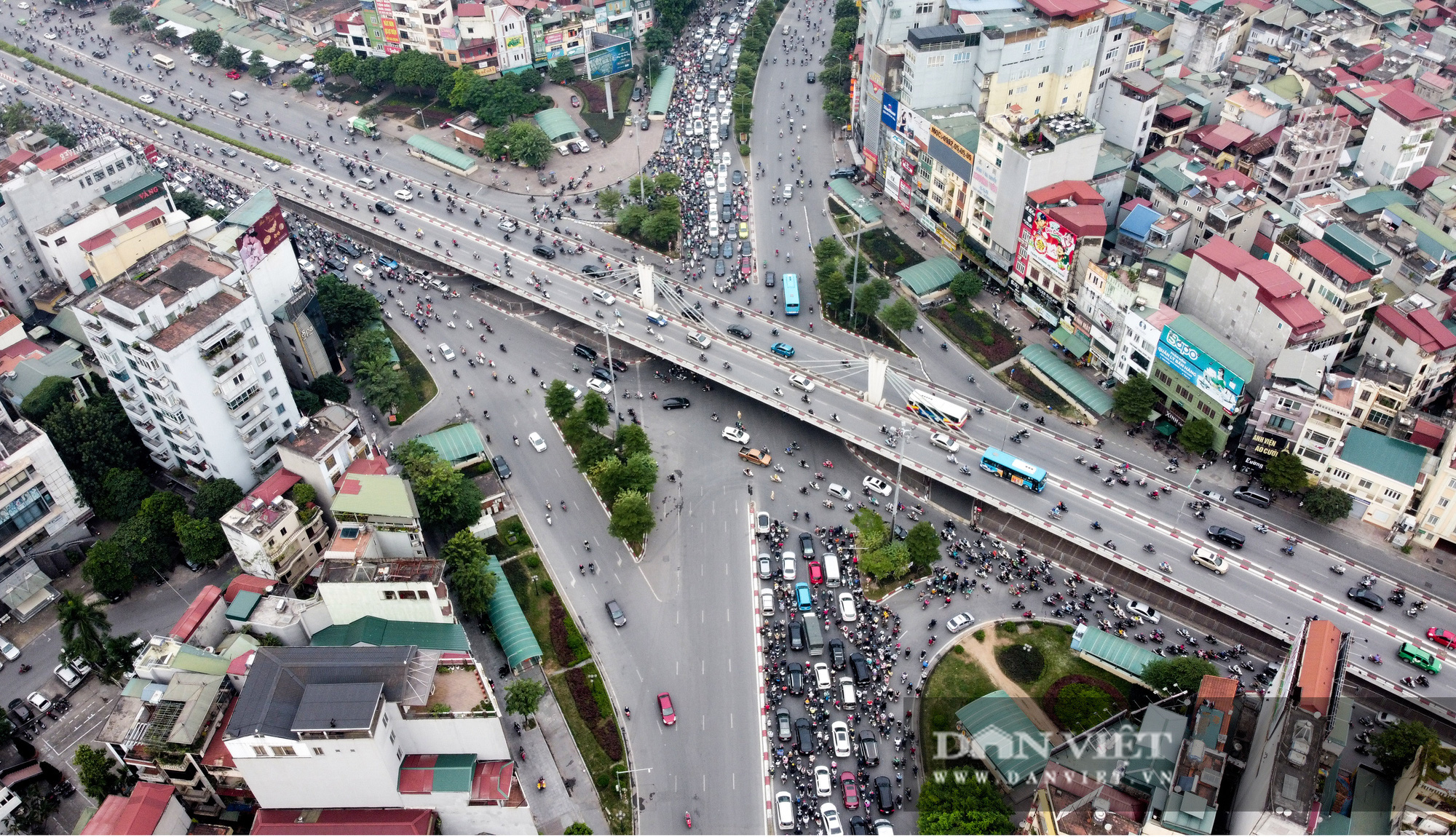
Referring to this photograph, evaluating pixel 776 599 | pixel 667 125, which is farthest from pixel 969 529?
pixel 667 125

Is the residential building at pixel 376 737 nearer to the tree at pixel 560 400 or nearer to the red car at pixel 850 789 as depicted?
the red car at pixel 850 789

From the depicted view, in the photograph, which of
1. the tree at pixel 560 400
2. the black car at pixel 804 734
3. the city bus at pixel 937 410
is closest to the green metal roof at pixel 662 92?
the tree at pixel 560 400

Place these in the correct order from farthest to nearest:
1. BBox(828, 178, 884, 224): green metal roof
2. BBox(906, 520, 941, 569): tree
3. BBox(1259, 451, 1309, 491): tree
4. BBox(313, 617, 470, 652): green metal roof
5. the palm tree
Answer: BBox(828, 178, 884, 224): green metal roof, BBox(1259, 451, 1309, 491): tree, BBox(906, 520, 941, 569): tree, the palm tree, BBox(313, 617, 470, 652): green metal roof

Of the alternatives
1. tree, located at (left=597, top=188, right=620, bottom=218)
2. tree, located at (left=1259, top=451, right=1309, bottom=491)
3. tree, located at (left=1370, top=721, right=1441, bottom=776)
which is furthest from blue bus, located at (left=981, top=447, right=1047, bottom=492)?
tree, located at (left=597, top=188, right=620, bottom=218)

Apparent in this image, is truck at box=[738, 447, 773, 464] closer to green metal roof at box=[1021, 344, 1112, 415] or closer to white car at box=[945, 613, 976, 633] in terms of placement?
white car at box=[945, 613, 976, 633]

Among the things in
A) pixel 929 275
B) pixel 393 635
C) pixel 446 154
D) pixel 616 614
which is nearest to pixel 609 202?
pixel 446 154

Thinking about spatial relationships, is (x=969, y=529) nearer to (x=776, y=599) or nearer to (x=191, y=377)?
(x=776, y=599)

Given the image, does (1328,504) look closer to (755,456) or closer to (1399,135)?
(755,456)
